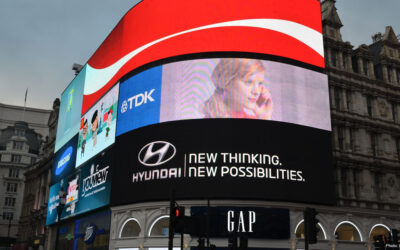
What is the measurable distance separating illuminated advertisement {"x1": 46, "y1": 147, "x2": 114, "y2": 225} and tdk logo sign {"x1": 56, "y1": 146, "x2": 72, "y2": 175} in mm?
2012

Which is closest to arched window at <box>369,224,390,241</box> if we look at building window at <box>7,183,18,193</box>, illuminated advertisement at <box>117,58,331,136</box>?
illuminated advertisement at <box>117,58,331,136</box>

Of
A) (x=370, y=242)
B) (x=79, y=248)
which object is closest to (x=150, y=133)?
(x=79, y=248)

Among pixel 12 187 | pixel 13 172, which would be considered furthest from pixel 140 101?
pixel 12 187

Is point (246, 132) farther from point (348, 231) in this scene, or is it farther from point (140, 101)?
point (348, 231)

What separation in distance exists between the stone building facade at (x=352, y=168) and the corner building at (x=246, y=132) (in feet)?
0.40

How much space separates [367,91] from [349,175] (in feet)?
31.6

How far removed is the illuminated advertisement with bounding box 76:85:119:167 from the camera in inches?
1677

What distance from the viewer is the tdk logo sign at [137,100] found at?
125 ft

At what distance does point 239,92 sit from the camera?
116 feet

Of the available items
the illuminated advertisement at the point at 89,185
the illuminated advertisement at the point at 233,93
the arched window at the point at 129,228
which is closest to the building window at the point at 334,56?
the illuminated advertisement at the point at 233,93

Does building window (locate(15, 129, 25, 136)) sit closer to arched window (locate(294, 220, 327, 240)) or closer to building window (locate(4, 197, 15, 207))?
building window (locate(4, 197, 15, 207))

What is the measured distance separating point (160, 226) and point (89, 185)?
41.9 ft

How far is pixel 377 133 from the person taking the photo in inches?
1709

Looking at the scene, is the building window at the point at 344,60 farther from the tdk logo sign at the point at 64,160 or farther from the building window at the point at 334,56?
the tdk logo sign at the point at 64,160
